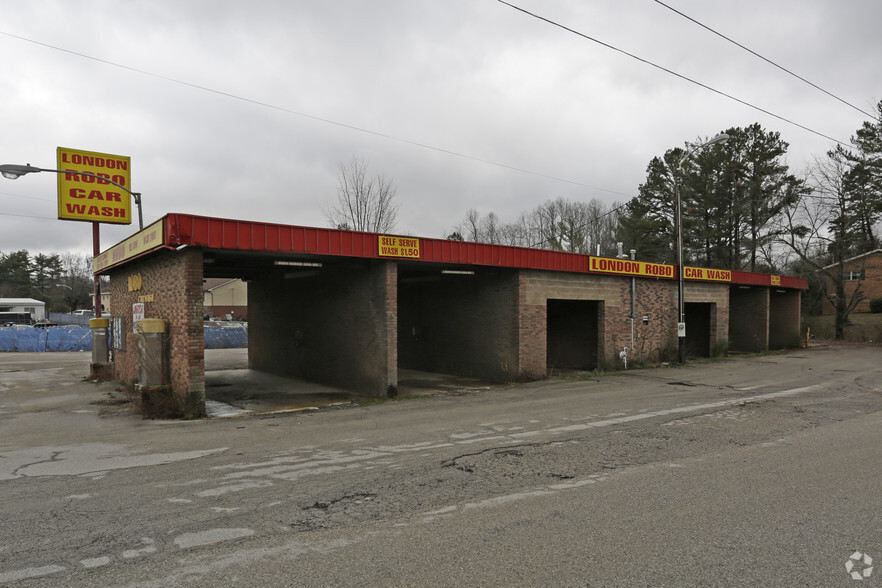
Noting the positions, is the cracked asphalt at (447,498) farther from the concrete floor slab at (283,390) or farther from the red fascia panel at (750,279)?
the red fascia panel at (750,279)

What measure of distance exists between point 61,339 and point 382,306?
30.9 m

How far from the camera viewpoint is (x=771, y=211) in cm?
4038

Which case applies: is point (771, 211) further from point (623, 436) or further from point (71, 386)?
point (71, 386)

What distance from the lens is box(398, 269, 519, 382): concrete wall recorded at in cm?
1694

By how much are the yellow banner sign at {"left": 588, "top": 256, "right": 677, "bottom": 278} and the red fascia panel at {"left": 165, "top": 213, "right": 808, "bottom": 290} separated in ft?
4.81

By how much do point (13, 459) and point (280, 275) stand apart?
12010 millimetres

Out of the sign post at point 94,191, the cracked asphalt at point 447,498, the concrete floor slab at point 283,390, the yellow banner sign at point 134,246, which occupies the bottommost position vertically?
the concrete floor slab at point 283,390

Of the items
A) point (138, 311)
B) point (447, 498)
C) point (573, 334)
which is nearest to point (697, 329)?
point (573, 334)

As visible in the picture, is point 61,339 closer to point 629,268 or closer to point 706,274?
point 629,268

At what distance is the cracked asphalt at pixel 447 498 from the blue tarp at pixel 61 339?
26.3 metres

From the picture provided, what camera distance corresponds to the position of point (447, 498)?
564cm

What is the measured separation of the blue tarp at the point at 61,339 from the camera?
32938 millimetres

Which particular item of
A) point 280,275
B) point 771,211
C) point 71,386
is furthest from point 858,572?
point 771,211

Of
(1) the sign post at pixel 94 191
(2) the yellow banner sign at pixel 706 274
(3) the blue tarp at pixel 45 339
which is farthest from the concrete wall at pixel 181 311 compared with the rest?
(3) the blue tarp at pixel 45 339
